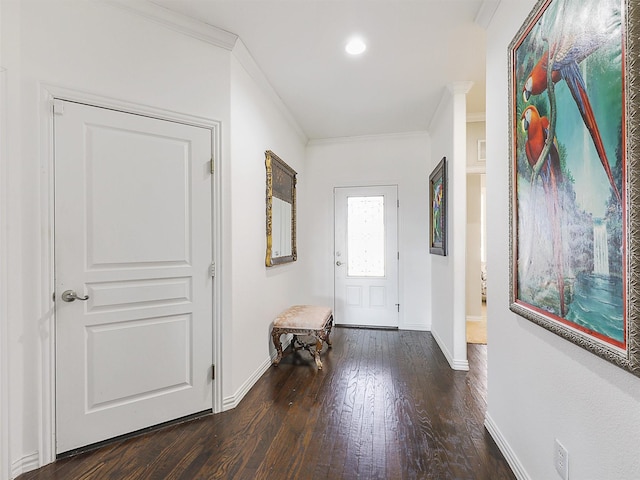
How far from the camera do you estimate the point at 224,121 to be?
2211 millimetres

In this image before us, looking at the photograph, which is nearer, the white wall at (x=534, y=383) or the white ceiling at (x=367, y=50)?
the white wall at (x=534, y=383)

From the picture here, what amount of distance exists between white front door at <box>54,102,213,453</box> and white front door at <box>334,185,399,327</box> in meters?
2.41

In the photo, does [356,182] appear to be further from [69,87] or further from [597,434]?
[597,434]

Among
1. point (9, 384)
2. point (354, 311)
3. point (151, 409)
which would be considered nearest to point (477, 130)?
point (354, 311)

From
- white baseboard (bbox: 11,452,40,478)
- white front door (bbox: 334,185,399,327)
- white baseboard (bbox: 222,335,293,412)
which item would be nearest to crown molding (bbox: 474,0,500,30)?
white front door (bbox: 334,185,399,327)

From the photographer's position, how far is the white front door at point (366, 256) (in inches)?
165

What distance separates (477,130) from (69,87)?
3.76 meters

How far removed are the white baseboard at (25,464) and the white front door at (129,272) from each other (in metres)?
0.10

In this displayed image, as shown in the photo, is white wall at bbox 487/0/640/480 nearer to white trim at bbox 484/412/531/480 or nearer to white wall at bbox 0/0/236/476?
white trim at bbox 484/412/531/480

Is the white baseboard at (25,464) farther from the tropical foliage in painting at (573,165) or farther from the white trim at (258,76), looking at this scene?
the white trim at (258,76)

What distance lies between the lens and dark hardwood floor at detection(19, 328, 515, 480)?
1.59m

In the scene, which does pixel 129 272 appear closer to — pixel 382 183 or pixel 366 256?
pixel 366 256

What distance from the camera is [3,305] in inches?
59.0

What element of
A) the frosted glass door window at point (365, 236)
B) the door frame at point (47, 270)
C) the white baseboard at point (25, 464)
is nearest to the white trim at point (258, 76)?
the door frame at point (47, 270)
